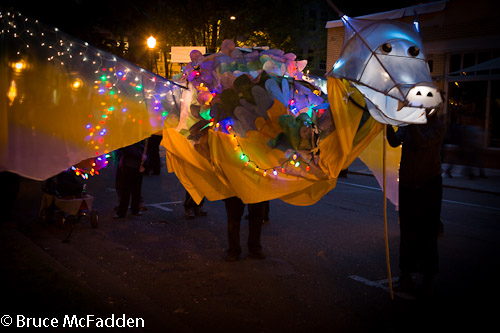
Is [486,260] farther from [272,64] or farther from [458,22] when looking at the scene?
[458,22]

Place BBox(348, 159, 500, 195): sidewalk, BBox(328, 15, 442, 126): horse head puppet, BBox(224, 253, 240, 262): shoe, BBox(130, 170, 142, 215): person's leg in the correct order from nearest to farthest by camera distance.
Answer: BBox(328, 15, 442, 126): horse head puppet → BBox(224, 253, 240, 262): shoe → BBox(130, 170, 142, 215): person's leg → BBox(348, 159, 500, 195): sidewalk

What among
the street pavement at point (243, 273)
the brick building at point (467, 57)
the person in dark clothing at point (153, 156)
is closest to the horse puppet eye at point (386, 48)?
the street pavement at point (243, 273)

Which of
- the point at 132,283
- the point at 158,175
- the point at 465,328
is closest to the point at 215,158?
the point at 132,283

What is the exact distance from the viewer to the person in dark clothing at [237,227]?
21.1ft

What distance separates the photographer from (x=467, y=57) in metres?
18.1

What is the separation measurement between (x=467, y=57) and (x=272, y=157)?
15515mm

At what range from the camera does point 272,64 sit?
5453mm

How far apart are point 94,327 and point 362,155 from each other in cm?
353

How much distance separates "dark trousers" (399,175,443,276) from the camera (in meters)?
5.28

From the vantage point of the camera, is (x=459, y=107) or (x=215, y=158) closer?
(x=215, y=158)

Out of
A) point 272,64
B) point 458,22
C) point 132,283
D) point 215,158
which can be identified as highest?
point 458,22

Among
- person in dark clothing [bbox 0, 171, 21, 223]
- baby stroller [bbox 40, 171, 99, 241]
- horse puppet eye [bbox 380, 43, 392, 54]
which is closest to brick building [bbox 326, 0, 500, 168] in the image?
baby stroller [bbox 40, 171, 99, 241]

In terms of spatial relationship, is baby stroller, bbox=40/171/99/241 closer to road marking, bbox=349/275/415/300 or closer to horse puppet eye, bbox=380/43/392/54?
road marking, bbox=349/275/415/300

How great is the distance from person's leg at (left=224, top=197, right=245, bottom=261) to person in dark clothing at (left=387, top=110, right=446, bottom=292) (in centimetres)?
211
